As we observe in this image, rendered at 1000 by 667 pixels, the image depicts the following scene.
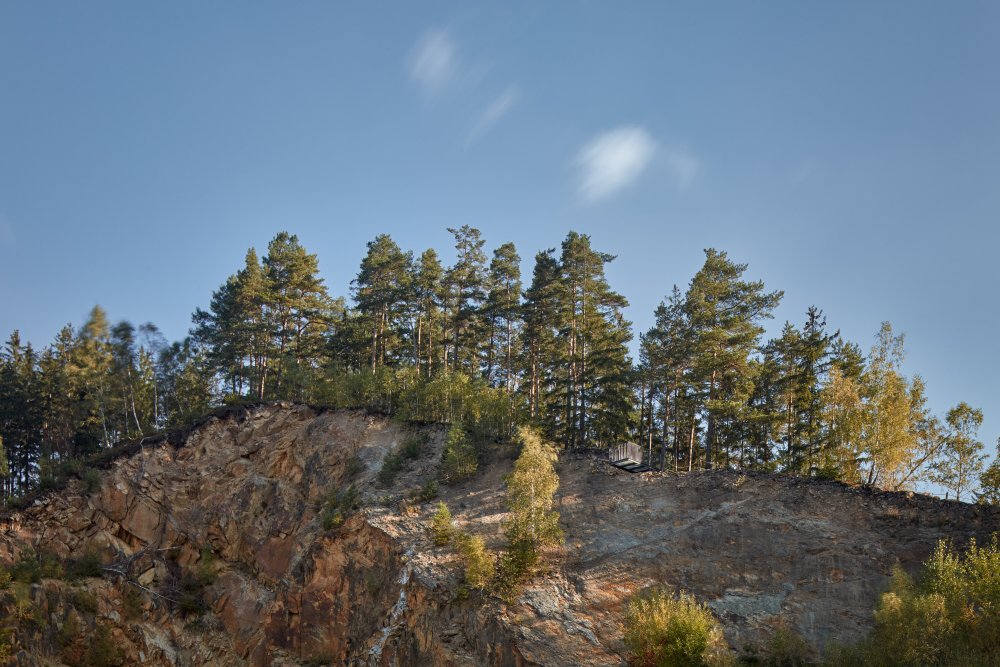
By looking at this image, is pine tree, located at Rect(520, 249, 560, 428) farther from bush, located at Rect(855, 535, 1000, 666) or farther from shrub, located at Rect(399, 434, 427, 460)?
bush, located at Rect(855, 535, 1000, 666)

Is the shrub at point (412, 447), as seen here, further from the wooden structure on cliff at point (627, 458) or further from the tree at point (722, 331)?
the tree at point (722, 331)

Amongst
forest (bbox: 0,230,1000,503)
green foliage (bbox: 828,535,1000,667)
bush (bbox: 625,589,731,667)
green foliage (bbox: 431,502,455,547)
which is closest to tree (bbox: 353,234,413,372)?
forest (bbox: 0,230,1000,503)

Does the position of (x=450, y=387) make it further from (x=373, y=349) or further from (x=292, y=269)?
(x=292, y=269)

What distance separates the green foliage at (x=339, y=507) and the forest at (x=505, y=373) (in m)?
7.08

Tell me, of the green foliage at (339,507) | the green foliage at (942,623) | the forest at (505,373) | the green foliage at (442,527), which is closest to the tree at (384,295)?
the forest at (505,373)

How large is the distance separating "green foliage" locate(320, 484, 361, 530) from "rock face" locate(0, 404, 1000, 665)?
1.79 feet

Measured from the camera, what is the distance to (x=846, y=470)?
34.7 m

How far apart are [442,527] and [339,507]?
6820 mm

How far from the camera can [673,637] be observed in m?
24.8

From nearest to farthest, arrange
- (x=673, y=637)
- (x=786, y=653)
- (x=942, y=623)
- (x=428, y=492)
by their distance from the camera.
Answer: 1. (x=942, y=623)
2. (x=673, y=637)
3. (x=786, y=653)
4. (x=428, y=492)

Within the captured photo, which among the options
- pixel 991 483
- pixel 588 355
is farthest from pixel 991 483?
pixel 588 355

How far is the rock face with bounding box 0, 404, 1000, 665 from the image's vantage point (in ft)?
93.1

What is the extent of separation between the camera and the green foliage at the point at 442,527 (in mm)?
32875

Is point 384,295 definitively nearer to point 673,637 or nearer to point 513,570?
point 513,570
